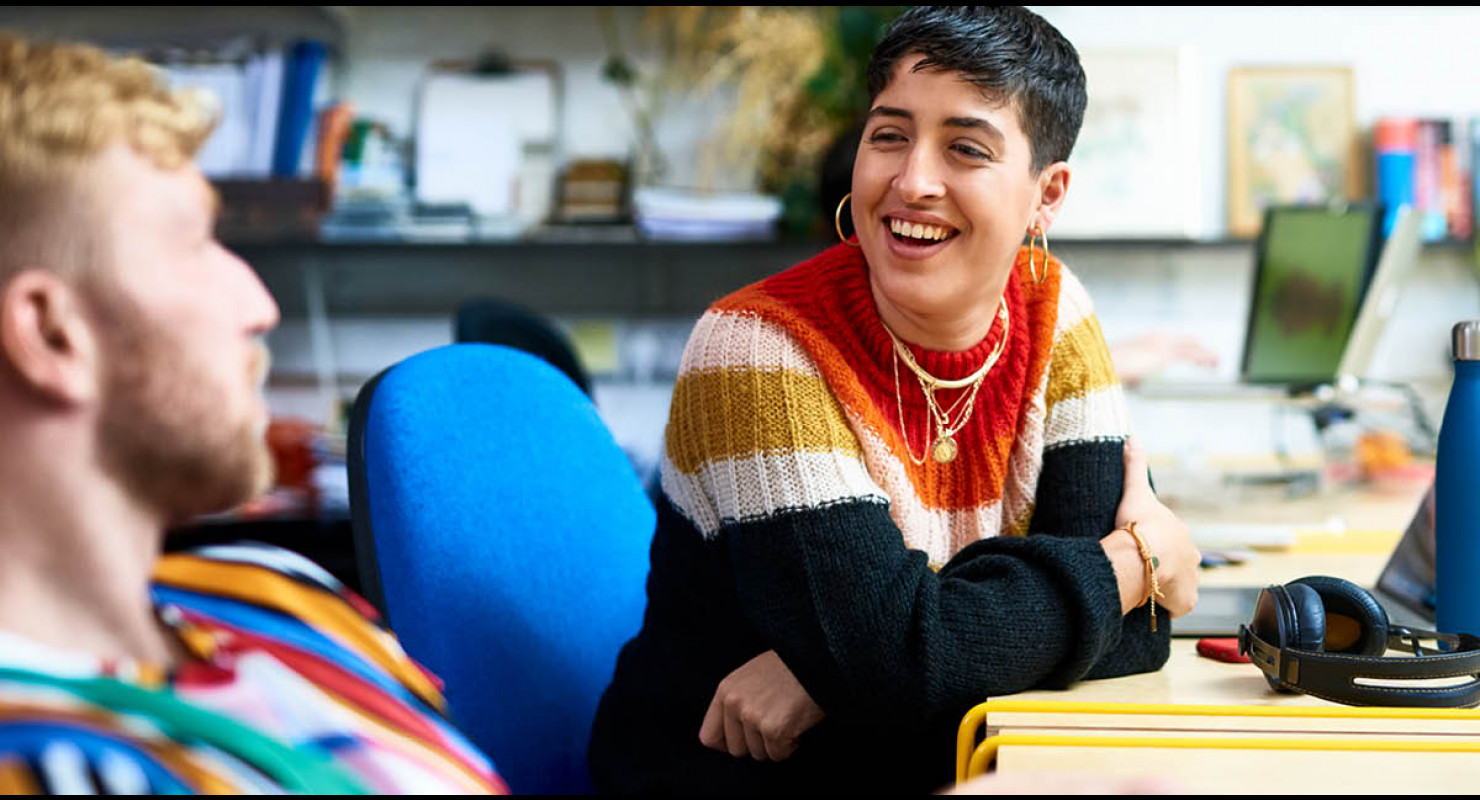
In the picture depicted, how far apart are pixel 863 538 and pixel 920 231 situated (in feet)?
0.93

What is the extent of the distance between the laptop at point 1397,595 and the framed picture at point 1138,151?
1.79m

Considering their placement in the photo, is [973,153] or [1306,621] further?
[973,153]

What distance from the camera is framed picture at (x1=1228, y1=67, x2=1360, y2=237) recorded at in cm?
317

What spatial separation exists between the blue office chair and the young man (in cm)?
50

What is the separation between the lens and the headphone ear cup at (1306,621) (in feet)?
3.36

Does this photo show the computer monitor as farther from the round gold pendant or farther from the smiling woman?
the round gold pendant

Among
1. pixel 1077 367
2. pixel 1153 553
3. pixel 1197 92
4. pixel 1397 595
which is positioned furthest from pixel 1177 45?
pixel 1153 553

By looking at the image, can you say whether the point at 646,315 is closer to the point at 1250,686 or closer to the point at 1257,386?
the point at 1257,386

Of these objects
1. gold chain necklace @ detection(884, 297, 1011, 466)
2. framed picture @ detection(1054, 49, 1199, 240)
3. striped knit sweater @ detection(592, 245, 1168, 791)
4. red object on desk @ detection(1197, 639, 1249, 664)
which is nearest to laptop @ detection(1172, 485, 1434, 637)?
red object on desk @ detection(1197, 639, 1249, 664)

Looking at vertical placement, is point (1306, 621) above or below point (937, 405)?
below

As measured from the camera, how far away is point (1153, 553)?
3.85ft

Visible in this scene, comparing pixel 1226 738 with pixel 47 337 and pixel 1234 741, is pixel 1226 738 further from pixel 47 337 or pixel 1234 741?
pixel 47 337

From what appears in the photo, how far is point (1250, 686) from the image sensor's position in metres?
1.08

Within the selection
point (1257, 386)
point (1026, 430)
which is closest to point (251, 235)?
point (1257, 386)
